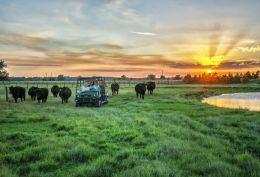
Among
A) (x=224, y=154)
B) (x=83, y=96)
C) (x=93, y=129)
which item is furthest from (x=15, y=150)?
(x=83, y=96)

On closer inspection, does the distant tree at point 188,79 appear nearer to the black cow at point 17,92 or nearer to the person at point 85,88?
the black cow at point 17,92

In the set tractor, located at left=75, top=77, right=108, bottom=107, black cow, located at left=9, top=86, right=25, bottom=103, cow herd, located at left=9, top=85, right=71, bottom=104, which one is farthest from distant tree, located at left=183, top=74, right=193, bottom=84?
tractor, located at left=75, top=77, right=108, bottom=107

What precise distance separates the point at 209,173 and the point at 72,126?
9.24 m

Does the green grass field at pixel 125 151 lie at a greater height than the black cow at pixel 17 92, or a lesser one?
lesser

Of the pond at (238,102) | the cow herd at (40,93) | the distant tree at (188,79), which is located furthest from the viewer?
the distant tree at (188,79)

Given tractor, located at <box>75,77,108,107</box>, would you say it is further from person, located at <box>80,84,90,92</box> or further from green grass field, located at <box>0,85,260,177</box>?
green grass field, located at <box>0,85,260,177</box>

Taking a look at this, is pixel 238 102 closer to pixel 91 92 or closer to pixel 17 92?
pixel 91 92

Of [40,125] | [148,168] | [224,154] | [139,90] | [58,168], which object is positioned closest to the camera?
[148,168]

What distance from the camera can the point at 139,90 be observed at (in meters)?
43.9

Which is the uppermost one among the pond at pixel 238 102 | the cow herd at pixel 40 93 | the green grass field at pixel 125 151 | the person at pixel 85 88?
the person at pixel 85 88

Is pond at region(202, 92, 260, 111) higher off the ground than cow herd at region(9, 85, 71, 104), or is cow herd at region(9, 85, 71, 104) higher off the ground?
cow herd at region(9, 85, 71, 104)

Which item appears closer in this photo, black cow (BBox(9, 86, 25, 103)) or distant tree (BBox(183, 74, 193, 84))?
black cow (BBox(9, 86, 25, 103))

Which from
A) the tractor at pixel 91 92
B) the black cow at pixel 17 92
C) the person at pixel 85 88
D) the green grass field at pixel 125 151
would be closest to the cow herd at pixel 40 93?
the black cow at pixel 17 92

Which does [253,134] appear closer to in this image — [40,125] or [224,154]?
[224,154]
